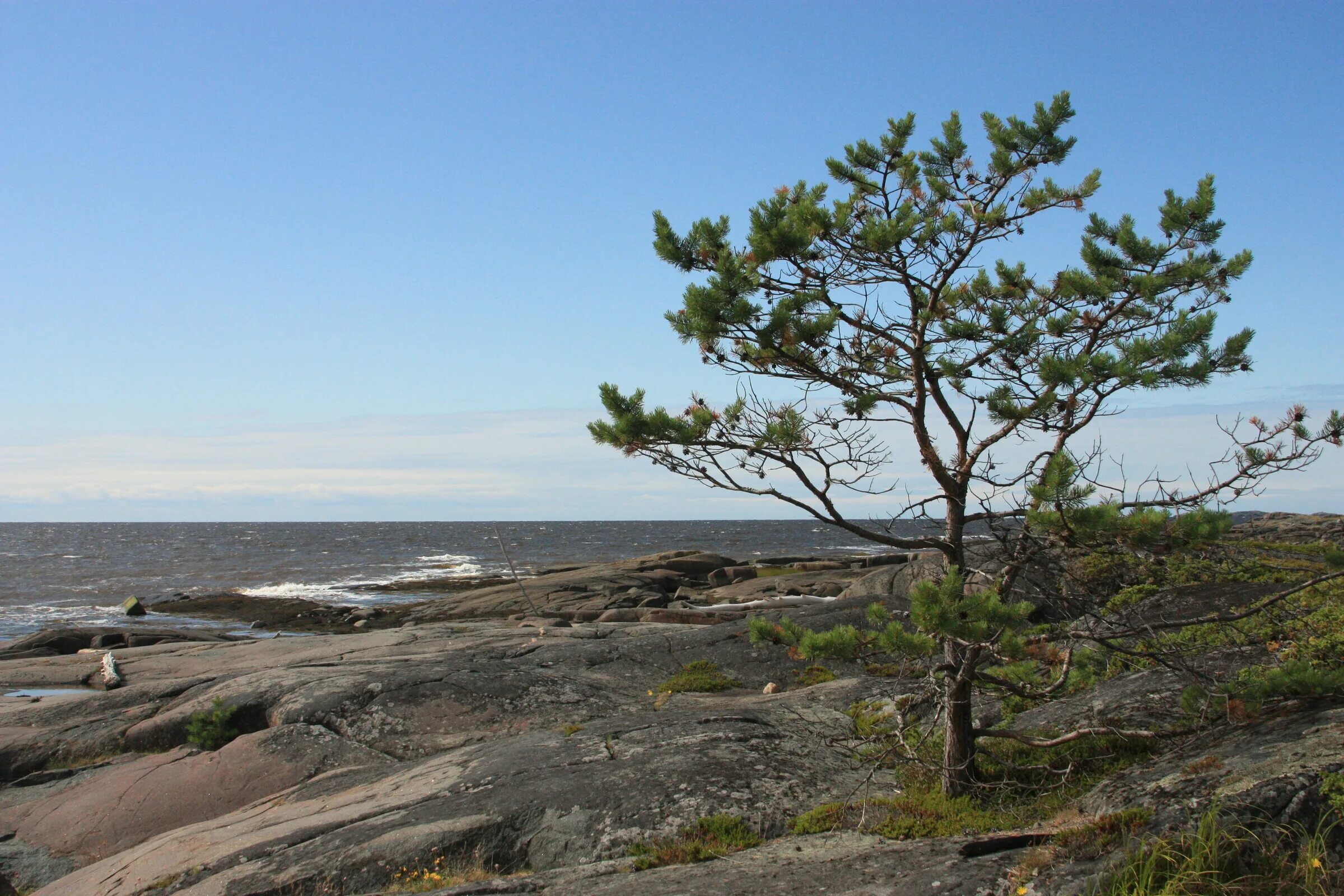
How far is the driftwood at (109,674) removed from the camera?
16.3 meters

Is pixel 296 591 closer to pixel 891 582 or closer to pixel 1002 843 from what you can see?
pixel 891 582

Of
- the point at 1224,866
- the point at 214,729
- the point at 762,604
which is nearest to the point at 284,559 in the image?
the point at 762,604

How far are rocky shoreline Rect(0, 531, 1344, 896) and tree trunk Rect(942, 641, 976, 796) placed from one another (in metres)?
0.70

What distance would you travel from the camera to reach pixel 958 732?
6.75m

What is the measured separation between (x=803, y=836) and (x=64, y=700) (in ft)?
45.1

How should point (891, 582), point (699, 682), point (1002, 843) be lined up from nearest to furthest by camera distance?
point (1002, 843) → point (699, 682) → point (891, 582)

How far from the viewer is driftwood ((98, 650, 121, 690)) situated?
16312 mm

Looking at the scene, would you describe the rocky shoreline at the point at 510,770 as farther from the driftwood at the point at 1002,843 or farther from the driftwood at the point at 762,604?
the driftwood at the point at 762,604

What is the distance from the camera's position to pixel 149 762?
1135 cm

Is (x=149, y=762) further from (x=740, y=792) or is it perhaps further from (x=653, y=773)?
(x=740, y=792)

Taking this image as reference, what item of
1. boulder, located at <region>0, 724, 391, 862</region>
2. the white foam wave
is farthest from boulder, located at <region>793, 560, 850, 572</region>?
boulder, located at <region>0, 724, 391, 862</region>

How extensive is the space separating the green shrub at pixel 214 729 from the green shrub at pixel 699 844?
7616 mm

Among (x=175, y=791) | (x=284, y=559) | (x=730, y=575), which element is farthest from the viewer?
(x=284, y=559)

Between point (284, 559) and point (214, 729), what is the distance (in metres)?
60.0
